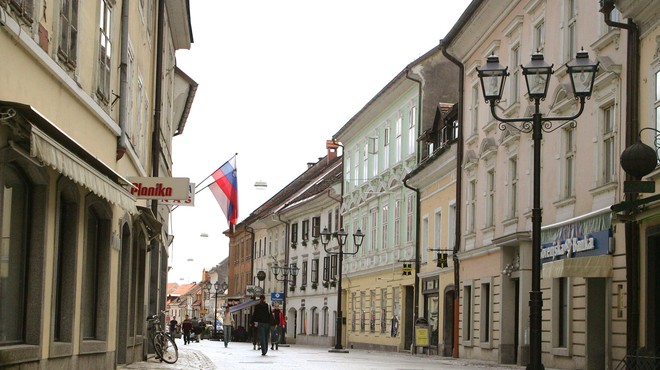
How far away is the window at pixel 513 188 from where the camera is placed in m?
30.9

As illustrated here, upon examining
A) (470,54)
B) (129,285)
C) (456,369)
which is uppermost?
(470,54)

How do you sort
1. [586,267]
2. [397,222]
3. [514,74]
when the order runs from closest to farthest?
[586,267] < [514,74] < [397,222]

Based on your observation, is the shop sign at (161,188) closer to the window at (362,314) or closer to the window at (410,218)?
the window at (410,218)

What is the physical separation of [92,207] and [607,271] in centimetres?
1053

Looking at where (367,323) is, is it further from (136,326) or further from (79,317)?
(79,317)

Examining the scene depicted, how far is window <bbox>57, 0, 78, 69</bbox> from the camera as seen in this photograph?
45.0 feet

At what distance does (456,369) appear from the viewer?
2553 cm

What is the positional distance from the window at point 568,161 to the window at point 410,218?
60.5 ft

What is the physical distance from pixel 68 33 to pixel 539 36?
17.6 meters

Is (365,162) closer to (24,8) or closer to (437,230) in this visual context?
(437,230)

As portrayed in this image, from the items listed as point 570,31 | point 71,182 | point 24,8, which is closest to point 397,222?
point 570,31

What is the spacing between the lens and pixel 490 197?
33688 mm

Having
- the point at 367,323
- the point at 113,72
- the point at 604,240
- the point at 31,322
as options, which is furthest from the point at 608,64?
the point at 367,323

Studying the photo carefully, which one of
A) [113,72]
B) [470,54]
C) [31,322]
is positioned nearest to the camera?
[31,322]
